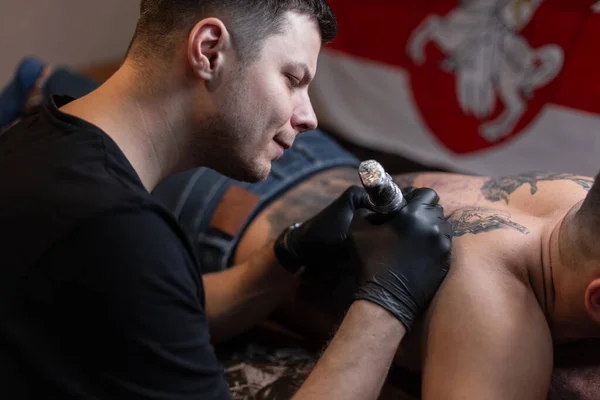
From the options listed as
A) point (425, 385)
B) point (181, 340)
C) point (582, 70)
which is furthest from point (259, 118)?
point (582, 70)

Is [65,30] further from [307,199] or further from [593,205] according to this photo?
[593,205]

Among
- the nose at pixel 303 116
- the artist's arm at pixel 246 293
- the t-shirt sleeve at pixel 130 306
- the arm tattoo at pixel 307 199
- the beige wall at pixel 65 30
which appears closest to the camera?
the t-shirt sleeve at pixel 130 306

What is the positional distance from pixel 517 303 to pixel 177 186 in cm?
75

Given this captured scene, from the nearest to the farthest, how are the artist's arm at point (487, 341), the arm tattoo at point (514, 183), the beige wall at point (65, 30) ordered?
1. the artist's arm at point (487, 341)
2. the arm tattoo at point (514, 183)
3. the beige wall at point (65, 30)

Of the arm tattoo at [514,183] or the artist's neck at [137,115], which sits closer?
the artist's neck at [137,115]

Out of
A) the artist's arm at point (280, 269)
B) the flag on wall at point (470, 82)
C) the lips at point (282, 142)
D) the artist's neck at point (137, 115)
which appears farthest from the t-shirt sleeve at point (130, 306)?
the flag on wall at point (470, 82)

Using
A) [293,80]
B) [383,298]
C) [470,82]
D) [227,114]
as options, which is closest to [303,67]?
[293,80]

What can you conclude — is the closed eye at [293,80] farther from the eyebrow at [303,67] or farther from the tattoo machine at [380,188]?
the tattoo machine at [380,188]

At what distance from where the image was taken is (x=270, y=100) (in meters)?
0.90

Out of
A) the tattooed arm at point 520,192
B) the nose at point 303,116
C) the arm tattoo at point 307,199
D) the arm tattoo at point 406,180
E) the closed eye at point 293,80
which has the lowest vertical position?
the arm tattoo at point 307,199

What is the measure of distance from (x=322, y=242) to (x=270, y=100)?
0.96 feet

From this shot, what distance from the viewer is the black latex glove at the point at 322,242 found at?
1.08 metres

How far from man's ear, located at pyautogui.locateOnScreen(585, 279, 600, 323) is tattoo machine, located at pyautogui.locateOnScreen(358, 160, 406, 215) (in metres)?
0.28

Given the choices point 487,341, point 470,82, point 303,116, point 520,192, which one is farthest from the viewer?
point 470,82
